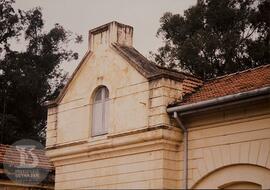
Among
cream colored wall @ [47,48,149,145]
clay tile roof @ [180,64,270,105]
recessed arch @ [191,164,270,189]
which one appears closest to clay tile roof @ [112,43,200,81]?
cream colored wall @ [47,48,149,145]

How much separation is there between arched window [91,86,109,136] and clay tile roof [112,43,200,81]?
1274 millimetres

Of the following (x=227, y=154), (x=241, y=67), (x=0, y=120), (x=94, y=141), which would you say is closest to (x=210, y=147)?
(x=227, y=154)

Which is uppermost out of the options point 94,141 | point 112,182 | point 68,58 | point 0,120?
point 68,58

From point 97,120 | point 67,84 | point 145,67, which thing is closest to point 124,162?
point 97,120

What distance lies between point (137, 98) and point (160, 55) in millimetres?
20326

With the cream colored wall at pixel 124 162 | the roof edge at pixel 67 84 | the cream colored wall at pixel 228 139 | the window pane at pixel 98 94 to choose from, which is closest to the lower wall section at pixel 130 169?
the cream colored wall at pixel 124 162

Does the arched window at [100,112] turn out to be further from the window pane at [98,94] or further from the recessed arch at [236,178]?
the recessed arch at [236,178]

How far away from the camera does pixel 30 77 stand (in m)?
39.3

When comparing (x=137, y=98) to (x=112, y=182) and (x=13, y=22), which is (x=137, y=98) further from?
(x=13, y=22)

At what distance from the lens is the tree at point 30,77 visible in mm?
39125

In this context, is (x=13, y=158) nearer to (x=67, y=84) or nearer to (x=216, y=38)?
(x=67, y=84)

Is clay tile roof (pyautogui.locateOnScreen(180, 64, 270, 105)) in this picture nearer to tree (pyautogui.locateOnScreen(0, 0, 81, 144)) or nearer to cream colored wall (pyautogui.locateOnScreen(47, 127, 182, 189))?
cream colored wall (pyautogui.locateOnScreen(47, 127, 182, 189))

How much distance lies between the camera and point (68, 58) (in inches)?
1670

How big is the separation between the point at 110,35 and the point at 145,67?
2.06 metres
